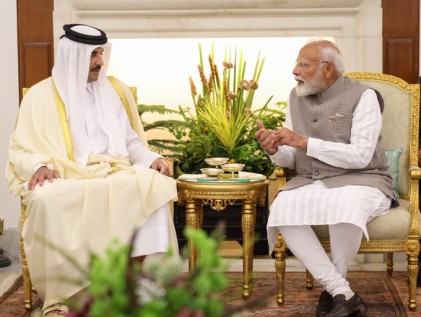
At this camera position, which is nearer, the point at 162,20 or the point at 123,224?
the point at 123,224

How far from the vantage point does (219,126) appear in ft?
19.5

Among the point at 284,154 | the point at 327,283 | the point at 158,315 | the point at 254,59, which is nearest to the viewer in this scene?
the point at 158,315

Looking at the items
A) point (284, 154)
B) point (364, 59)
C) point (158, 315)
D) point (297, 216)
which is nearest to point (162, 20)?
point (364, 59)

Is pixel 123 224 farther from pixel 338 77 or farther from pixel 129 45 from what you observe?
pixel 129 45

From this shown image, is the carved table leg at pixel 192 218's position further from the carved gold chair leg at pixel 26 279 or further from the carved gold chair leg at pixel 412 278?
the carved gold chair leg at pixel 412 278

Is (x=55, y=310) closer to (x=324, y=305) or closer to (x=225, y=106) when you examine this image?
(x=324, y=305)

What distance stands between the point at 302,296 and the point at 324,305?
52cm

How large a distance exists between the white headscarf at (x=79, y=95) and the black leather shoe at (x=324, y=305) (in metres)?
1.41

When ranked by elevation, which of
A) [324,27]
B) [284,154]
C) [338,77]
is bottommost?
[284,154]

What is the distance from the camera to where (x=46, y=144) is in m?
4.77

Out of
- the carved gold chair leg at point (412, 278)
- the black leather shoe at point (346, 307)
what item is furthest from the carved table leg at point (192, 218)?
the carved gold chair leg at point (412, 278)

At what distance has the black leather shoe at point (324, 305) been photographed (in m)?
4.56

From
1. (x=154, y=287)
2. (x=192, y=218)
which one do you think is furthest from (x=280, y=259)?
(x=154, y=287)

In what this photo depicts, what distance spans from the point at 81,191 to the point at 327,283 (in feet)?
4.58
